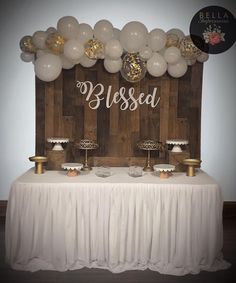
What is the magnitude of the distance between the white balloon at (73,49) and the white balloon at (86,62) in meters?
0.16

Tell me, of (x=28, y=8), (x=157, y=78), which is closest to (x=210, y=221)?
(x=157, y=78)

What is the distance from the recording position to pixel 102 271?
2.46m

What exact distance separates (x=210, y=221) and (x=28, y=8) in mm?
2699

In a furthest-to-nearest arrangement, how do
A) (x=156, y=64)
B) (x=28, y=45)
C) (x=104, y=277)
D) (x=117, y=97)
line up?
(x=117, y=97)
(x=28, y=45)
(x=156, y=64)
(x=104, y=277)

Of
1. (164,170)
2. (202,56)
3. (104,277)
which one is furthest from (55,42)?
(104,277)

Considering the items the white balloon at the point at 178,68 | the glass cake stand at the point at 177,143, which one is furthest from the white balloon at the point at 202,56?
the glass cake stand at the point at 177,143

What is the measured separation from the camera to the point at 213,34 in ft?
11.2

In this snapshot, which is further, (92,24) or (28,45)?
(92,24)

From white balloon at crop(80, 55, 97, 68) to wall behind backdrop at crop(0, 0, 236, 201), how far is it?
0.77m

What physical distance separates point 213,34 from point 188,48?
79cm

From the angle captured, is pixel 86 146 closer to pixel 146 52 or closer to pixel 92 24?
pixel 146 52

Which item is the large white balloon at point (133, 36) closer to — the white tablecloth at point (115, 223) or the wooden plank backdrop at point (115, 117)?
the wooden plank backdrop at point (115, 117)

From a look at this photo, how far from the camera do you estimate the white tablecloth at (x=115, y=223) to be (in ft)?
7.96

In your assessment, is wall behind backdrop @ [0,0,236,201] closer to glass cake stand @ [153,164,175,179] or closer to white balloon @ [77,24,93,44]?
white balloon @ [77,24,93,44]
